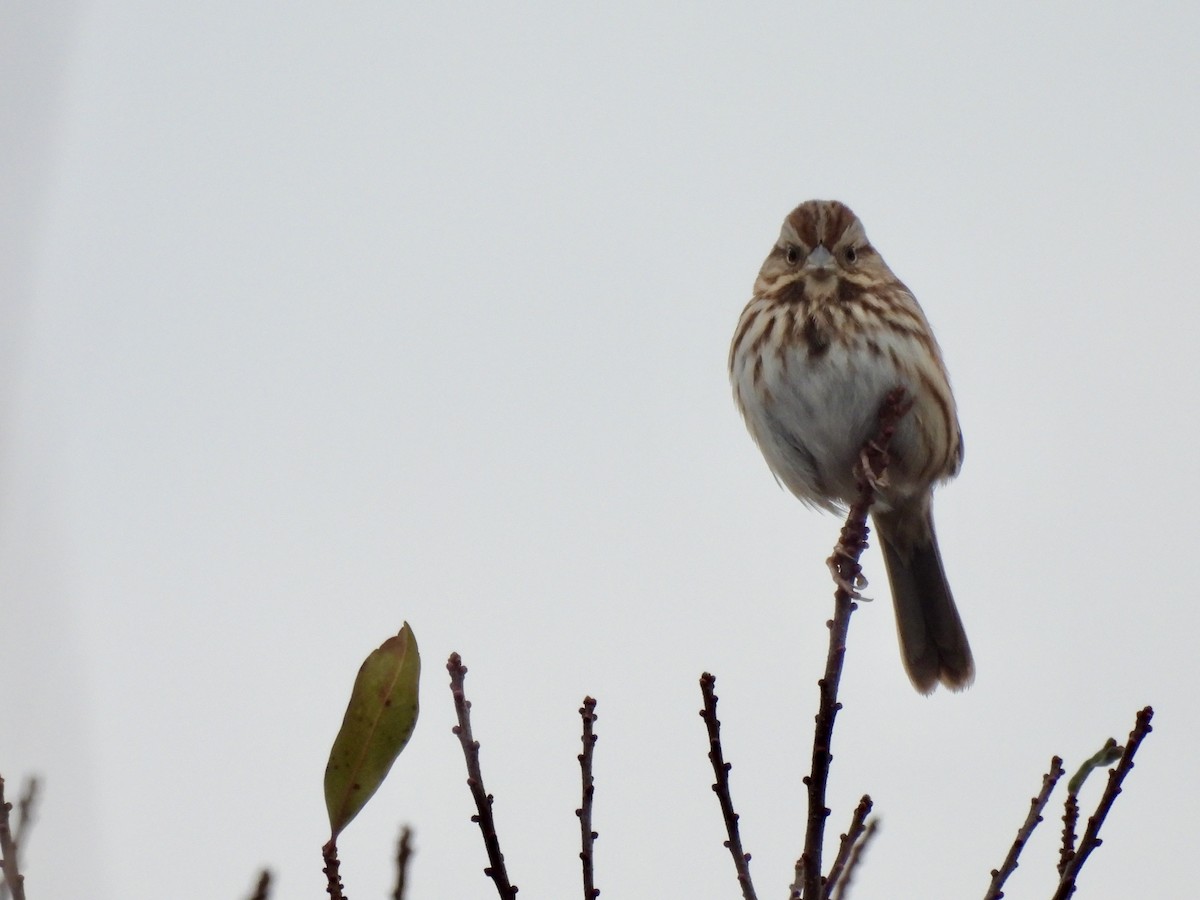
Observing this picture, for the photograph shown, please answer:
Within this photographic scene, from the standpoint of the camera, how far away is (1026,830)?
285cm

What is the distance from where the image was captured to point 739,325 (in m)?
5.89

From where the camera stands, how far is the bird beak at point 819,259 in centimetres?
572

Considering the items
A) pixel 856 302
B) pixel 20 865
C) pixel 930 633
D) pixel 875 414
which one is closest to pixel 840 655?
pixel 20 865

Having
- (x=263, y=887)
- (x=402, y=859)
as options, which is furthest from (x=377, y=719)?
(x=263, y=887)

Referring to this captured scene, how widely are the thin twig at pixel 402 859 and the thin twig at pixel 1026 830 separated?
1.04 metres

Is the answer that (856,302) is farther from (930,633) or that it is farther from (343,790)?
(343,790)

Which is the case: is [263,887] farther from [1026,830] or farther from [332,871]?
[1026,830]

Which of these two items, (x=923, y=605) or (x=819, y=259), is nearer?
(x=819, y=259)

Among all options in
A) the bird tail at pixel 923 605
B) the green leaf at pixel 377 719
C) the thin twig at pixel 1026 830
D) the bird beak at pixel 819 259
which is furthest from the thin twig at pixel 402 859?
the bird tail at pixel 923 605

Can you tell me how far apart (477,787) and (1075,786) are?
1.28 meters

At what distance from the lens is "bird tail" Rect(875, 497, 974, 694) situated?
639 centimetres

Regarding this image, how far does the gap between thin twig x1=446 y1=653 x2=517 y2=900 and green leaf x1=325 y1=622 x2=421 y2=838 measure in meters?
0.10

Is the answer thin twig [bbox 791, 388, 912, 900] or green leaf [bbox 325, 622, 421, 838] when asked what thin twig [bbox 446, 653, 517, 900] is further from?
thin twig [bbox 791, 388, 912, 900]

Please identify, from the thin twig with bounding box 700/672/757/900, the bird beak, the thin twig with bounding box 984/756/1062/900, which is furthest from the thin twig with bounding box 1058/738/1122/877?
the bird beak
